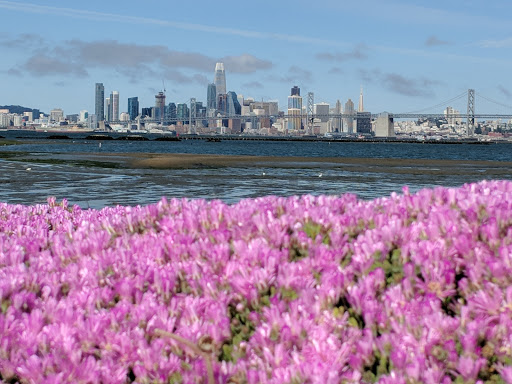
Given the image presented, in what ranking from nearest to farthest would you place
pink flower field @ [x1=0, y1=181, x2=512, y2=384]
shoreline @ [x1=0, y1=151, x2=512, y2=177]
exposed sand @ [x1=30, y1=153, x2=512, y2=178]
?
pink flower field @ [x1=0, y1=181, x2=512, y2=384], exposed sand @ [x1=30, y1=153, x2=512, y2=178], shoreline @ [x1=0, y1=151, x2=512, y2=177]

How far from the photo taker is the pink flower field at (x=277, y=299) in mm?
2867

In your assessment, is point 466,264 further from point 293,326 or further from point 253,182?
point 253,182

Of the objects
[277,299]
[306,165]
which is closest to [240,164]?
[306,165]

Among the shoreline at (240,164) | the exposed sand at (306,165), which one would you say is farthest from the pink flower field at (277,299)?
the exposed sand at (306,165)

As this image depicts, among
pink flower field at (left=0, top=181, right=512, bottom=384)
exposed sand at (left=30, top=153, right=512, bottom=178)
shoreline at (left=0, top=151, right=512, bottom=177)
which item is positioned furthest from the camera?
shoreline at (left=0, top=151, right=512, bottom=177)

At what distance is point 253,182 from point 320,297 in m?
33.0

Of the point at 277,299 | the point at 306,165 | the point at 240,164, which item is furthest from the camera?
the point at 240,164

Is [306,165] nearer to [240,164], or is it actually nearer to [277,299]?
[240,164]

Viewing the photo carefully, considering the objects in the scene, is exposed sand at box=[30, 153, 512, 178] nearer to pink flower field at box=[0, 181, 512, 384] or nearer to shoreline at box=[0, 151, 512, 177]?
shoreline at box=[0, 151, 512, 177]

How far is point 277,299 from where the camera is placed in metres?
3.31

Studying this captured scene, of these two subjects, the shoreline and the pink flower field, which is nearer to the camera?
the pink flower field

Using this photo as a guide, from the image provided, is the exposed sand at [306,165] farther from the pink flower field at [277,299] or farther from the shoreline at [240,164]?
the pink flower field at [277,299]

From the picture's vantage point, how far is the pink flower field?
287 cm

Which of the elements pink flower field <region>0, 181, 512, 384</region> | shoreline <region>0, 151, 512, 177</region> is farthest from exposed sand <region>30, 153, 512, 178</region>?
pink flower field <region>0, 181, 512, 384</region>
